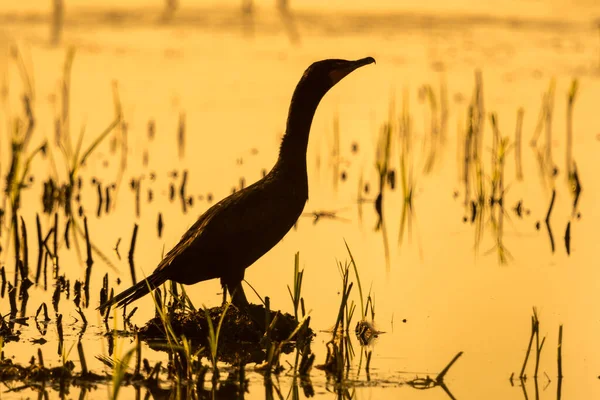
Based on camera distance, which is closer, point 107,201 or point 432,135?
point 107,201

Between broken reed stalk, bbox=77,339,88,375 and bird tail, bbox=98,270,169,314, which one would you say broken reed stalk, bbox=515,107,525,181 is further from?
broken reed stalk, bbox=77,339,88,375

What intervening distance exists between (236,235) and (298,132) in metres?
0.82

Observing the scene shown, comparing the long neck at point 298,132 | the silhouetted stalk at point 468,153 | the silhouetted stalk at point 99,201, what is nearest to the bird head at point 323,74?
the long neck at point 298,132

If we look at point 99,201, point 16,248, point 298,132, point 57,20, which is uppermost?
point 57,20

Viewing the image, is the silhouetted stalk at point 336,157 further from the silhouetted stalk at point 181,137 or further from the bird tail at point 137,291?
the bird tail at point 137,291

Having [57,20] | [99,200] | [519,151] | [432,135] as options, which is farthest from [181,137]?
[57,20]

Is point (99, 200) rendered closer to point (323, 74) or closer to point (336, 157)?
point (336, 157)

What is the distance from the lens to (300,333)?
6512mm

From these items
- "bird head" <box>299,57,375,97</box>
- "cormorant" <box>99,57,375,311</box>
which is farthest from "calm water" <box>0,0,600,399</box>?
"bird head" <box>299,57,375,97</box>

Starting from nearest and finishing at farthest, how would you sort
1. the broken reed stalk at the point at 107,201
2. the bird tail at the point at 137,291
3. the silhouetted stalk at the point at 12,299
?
the bird tail at the point at 137,291
the silhouetted stalk at the point at 12,299
the broken reed stalk at the point at 107,201

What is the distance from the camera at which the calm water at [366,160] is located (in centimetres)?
Answer: 674

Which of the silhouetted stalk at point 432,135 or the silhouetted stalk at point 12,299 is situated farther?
the silhouetted stalk at point 432,135

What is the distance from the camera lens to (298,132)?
734cm

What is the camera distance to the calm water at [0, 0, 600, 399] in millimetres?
6742
